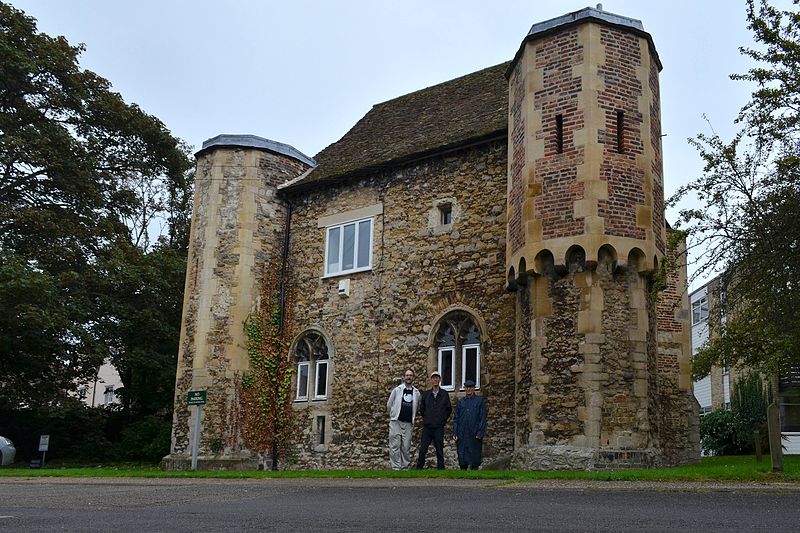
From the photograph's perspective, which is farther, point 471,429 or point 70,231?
point 70,231

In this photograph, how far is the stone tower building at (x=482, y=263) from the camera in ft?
51.5

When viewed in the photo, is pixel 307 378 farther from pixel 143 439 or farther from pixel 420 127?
pixel 143 439

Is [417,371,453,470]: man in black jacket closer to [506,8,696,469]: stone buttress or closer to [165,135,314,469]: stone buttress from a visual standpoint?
[506,8,696,469]: stone buttress

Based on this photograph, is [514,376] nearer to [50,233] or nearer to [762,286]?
[762,286]

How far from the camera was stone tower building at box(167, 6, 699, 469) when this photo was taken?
15.7 m

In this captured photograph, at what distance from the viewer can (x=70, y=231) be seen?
26516 mm

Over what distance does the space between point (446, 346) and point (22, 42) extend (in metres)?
16.6

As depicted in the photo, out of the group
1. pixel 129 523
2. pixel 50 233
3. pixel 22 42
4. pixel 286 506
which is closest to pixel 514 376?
pixel 286 506

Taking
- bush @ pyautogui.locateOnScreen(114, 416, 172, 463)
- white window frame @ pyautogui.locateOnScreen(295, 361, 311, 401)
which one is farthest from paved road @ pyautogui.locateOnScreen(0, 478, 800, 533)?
bush @ pyautogui.locateOnScreen(114, 416, 172, 463)

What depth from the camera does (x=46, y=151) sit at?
26094 mm

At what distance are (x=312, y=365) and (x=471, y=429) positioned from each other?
6.64m

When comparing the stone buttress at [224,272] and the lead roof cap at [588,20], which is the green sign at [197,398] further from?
the lead roof cap at [588,20]

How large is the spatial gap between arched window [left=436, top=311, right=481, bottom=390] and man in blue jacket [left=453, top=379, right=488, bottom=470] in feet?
6.91

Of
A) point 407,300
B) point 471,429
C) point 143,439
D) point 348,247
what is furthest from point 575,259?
point 143,439
